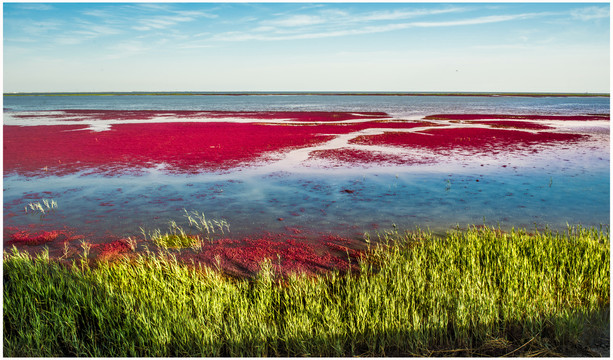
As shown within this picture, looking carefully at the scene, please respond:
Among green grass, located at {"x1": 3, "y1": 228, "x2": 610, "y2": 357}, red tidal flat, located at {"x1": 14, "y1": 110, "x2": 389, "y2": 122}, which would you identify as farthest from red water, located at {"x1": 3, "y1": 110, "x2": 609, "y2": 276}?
red tidal flat, located at {"x1": 14, "y1": 110, "x2": 389, "y2": 122}

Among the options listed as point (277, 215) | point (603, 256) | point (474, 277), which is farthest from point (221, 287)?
point (603, 256)

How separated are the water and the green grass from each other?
2745mm

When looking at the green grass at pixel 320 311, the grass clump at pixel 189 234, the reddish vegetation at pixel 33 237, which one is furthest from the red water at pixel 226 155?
the green grass at pixel 320 311

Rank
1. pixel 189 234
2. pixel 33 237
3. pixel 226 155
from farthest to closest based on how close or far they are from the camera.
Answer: pixel 226 155 → pixel 189 234 → pixel 33 237

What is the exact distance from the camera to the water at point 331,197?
952 centimetres

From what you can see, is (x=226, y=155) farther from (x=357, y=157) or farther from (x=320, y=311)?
(x=320, y=311)

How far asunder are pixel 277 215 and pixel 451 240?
13.9ft

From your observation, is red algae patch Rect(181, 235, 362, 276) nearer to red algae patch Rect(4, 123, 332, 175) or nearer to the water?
the water

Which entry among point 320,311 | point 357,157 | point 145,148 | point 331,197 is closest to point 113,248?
point 320,311

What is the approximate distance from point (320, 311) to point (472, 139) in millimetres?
21721

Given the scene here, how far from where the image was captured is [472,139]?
24.2 meters

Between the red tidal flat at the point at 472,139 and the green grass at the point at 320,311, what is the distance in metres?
15.0

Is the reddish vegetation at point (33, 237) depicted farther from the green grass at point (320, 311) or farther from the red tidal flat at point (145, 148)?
the red tidal flat at point (145, 148)

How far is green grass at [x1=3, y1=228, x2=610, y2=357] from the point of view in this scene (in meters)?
4.69
